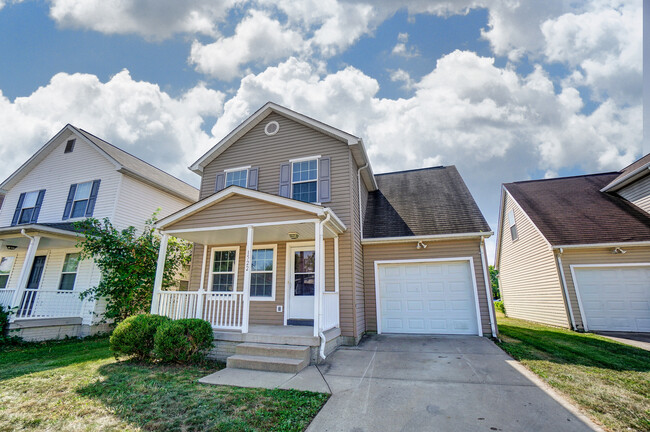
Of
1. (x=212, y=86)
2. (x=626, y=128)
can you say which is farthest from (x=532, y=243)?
(x=212, y=86)

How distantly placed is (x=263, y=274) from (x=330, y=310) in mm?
2632

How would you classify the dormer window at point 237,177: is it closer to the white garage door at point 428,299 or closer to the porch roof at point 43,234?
the porch roof at point 43,234

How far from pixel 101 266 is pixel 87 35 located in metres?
8.18

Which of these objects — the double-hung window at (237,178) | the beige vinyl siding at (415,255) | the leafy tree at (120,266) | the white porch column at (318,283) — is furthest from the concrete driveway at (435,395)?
the leafy tree at (120,266)

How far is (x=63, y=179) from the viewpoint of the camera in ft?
38.9

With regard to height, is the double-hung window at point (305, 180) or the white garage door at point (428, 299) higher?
the double-hung window at point (305, 180)

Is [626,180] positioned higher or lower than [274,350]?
higher

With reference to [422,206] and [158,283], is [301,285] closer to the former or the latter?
[158,283]

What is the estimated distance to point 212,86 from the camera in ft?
33.1

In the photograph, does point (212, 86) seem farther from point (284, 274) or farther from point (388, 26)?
point (284, 274)

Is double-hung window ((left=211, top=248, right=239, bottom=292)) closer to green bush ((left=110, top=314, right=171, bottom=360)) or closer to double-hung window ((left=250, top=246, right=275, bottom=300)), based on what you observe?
double-hung window ((left=250, top=246, right=275, bottom=300))

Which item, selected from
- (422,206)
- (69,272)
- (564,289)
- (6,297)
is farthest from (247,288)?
(564,289)

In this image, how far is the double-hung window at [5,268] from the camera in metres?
11.6

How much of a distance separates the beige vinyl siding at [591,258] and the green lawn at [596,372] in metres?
1.45
